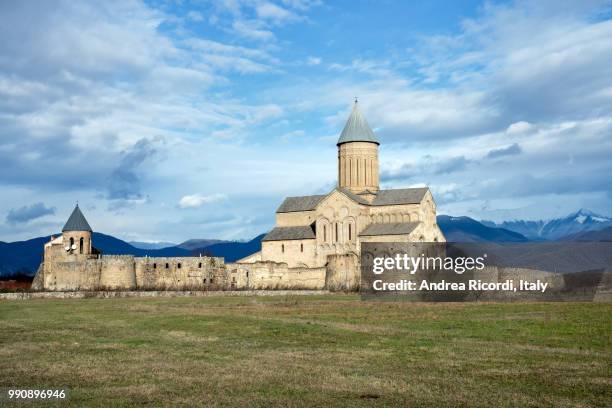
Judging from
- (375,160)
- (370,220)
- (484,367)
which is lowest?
(484,367)

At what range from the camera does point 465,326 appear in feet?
68.4

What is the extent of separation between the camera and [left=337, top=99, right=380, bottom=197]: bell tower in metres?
62.6

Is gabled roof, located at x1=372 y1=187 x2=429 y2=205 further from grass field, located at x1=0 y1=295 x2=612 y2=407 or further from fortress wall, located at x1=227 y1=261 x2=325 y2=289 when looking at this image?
grass field, located at x1=0 y1=295 x2=612 y2=407

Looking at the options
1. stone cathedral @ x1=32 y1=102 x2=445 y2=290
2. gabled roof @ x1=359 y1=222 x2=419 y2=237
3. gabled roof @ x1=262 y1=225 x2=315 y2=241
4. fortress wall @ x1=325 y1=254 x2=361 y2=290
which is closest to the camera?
stone cathedral @ x1=32 y1=102 x2=445 y2=290

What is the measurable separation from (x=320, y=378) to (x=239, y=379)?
1335 millimetres

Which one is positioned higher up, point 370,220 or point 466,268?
point 370,220

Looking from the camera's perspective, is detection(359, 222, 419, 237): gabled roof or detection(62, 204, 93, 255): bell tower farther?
detection(359, 222, 419, 237): gabled roof

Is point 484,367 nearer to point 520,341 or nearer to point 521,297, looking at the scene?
point 520,341

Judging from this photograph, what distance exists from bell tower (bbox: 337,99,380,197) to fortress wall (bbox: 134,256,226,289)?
1672 cm

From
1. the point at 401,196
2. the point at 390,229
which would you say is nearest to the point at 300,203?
the point at 401,196

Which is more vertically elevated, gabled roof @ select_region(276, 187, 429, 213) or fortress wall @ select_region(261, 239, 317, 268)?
gabled roof @ select_region(276, 187, 429, 213)

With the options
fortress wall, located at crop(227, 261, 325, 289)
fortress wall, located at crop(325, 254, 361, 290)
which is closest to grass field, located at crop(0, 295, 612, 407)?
fortress wall, located at crop(325, 254, 361, 290)

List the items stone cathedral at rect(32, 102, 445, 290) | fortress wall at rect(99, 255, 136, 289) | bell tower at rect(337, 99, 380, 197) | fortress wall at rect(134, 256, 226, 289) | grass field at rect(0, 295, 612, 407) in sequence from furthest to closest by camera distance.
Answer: bell tower at rect(337, 99, 380, 197) → fortress wall at rect(134, 256, 226, 289) → stone cathedral at rect(32, 102, 445, 290) → fortress wall at rect(99, 255, 136, 289) → grass field at rect(0, 295, 612, 407)

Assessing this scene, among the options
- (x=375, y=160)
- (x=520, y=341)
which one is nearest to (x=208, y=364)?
(x=520, y=341)
